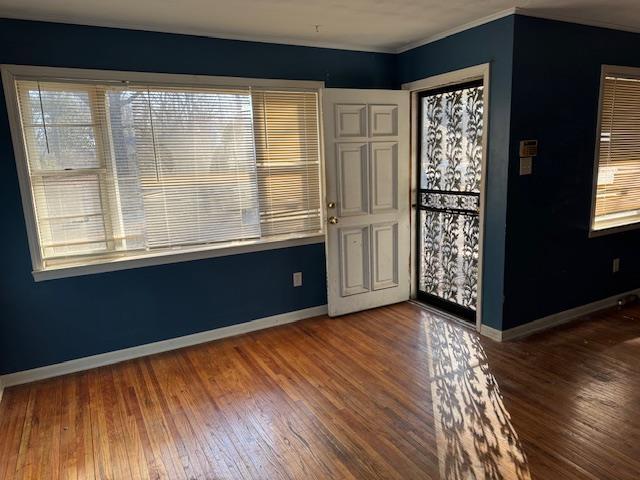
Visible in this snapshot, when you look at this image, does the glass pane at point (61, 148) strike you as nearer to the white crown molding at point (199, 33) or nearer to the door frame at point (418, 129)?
the white crown molding at point (199, 33)

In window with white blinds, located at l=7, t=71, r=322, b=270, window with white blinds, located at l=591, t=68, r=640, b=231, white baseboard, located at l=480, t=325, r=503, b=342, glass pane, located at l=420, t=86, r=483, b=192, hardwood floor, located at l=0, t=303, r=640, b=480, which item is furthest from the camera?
window with white blinds, located at l=591, t=68, r=640, b=231

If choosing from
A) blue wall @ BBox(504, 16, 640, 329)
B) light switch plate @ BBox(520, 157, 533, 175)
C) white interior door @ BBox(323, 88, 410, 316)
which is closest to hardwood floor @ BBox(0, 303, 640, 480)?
blue wall @ BBox(504, 16, 640, 329)

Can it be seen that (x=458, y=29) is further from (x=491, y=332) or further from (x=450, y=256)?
(x=491, y=332)

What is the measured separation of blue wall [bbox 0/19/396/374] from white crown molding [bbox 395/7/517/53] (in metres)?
0.25

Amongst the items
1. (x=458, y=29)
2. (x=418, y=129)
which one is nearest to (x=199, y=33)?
(x=458, y=29)

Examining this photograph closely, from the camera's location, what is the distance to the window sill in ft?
9.36

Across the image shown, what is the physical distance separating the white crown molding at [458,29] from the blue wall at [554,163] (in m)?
0.10

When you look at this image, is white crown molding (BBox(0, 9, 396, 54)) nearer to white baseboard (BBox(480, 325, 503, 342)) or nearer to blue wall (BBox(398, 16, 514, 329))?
blue wall (BBox(398, 16, 514, 329))

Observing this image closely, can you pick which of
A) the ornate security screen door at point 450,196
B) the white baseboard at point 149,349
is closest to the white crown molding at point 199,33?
the ornate security screen door at point 450,196

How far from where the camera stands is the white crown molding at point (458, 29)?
283cm

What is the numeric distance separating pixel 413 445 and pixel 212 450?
101cm

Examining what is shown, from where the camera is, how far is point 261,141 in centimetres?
340

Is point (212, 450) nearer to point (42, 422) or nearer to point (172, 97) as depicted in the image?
point (42, 422)

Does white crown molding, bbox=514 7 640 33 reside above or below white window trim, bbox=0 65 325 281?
above
